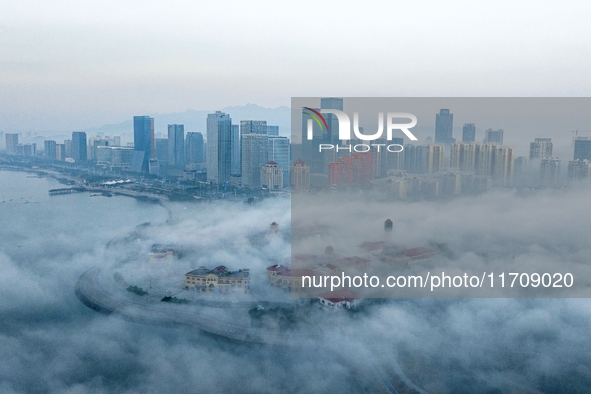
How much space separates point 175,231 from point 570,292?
510 cm

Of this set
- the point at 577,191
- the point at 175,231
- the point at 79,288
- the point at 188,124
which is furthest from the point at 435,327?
the point at 188,124

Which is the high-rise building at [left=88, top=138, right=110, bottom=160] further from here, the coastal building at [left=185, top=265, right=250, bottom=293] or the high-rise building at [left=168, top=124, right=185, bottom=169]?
the coastal building at [left=185, top=265, right=250, bottom=293]

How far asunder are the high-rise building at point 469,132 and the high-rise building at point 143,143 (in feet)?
28.1

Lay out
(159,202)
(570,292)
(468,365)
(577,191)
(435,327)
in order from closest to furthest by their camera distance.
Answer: (468,365), (435,327), (570,292), (577,191), (159,202)

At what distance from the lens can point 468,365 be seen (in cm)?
374

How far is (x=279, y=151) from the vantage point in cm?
1115

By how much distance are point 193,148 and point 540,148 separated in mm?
9393

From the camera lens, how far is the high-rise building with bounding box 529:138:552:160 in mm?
5566

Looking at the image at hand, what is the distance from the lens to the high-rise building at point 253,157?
36.8 ft

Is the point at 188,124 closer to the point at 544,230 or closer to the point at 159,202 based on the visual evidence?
the point at 159,202

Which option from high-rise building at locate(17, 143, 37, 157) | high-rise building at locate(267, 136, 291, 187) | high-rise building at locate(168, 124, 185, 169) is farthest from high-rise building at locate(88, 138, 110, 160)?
high-rise building at locate(267, 136, 291, 187)

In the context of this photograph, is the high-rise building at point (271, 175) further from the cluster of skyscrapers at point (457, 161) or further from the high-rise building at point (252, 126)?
the cluster of skyscrapers at point (457, 161)

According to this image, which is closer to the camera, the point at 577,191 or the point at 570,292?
the point at 570,292

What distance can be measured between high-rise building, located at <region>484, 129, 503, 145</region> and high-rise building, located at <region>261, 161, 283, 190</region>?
572 centimetres
